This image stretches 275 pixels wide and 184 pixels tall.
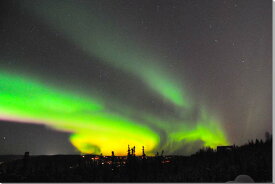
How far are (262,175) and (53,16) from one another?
4081 millimetres

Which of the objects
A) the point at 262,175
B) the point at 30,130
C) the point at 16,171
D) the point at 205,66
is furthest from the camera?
the point at 30,130

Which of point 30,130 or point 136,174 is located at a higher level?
point 30,130

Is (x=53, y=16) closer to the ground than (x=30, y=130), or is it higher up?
higher up

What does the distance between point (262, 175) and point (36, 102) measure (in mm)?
3804

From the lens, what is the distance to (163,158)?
17.1 ft

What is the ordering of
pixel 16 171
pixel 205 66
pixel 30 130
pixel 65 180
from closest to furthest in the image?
1. pixel 65 180
2. pixel 16 171
3. pixel 205 66
4. pixel 30 130

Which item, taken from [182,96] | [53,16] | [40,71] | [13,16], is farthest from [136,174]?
[13,16]

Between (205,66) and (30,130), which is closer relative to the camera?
(205,66)

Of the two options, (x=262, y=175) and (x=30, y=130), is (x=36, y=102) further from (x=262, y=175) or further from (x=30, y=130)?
(x=262, y=175)

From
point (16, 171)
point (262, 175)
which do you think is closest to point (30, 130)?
point (16, 171)

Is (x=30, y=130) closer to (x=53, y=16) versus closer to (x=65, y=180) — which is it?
(x=65, y=180)

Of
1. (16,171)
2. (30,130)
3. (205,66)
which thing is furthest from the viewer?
(30,130)

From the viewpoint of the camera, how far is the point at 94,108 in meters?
5.17

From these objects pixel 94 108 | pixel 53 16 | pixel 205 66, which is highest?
pixel 53 16
